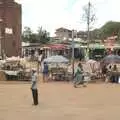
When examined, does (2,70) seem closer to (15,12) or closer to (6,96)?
(6,96)

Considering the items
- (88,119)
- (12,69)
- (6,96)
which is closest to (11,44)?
(12,69)

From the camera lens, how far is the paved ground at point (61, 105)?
17.5 metres

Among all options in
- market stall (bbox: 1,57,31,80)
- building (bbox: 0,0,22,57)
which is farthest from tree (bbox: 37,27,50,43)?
market stall (bbox: 1,57,31,80)

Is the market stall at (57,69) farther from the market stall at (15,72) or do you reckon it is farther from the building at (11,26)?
the building at (11,26)

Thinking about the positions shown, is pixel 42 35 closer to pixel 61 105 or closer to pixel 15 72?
pixel 15 72

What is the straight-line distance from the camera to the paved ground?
17.5 metres

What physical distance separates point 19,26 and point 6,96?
52049 mm

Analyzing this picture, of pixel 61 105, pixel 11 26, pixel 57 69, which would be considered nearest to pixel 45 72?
pixel 57 69

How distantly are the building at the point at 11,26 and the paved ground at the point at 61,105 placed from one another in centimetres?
4270

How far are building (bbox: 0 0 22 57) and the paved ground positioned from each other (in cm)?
4270

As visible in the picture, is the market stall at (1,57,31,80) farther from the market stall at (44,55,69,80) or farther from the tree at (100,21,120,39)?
the tree at (100,21,120,39)

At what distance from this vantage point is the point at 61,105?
68.2 ft

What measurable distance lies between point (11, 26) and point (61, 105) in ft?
177

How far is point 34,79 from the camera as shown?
21.5 metres
